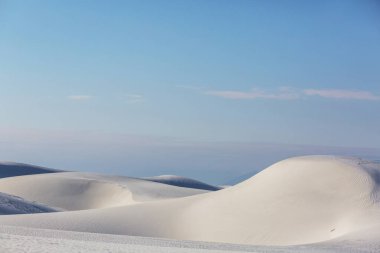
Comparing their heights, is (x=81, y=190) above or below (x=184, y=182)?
above

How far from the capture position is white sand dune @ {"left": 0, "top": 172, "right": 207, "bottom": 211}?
48.3 m

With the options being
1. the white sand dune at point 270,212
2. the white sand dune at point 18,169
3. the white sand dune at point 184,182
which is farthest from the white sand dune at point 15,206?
→ the white sand dune at point 18,169

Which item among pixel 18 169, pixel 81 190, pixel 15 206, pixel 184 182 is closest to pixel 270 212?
pixel 15 206

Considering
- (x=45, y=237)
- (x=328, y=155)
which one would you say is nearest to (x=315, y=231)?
(x=328, y=155)

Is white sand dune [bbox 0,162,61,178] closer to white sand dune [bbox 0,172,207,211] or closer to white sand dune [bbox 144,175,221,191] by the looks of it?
white sand dune [bbox 144,175,221,191]

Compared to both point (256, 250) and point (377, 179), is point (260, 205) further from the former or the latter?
point (256, 250)

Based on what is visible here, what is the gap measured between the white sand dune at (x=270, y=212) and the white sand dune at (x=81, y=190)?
14520 millimetres

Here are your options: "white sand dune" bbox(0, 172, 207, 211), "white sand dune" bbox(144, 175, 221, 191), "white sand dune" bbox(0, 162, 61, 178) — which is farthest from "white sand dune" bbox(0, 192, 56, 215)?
"white sand dune" bbox(0, 162, 61, 178)

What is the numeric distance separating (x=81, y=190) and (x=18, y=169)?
2221cm

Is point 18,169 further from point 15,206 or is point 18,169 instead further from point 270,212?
point 270,212

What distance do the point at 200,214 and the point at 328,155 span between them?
820 cm

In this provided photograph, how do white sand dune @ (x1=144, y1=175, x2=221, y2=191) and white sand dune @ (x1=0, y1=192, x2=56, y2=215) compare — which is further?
white sand dune @ (x1=144, y1=175, x2=221, y2=191)

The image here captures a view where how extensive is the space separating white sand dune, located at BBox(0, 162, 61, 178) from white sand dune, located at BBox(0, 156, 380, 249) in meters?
41.9

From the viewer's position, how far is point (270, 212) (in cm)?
2803
